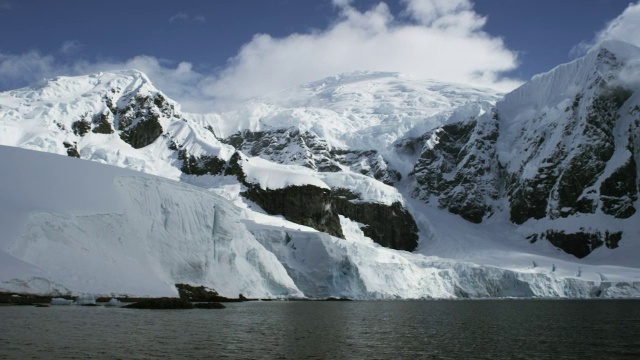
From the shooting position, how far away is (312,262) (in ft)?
306

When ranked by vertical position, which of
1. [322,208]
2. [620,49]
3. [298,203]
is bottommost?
[322,208]

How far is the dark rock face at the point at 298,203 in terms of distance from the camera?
437ft

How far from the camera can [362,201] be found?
534 feet

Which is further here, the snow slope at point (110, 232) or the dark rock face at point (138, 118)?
the dark rock face at point (138, 118)

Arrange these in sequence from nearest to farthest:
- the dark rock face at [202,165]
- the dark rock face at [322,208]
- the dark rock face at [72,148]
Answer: the dark rock face at [322,208] → the dark rock face at [72,148] → the dark rock face at [202,165]

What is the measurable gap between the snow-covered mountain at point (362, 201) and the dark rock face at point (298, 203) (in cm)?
31

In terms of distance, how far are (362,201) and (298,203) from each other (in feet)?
102

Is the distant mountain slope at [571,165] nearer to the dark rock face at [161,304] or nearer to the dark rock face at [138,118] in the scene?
the dark rock face at [138,118]

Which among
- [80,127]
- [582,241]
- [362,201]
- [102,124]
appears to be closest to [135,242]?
[80,127]

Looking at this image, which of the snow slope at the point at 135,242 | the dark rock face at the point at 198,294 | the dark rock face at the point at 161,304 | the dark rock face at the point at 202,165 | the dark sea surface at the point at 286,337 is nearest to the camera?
the dark sea surface at the point at 286,337

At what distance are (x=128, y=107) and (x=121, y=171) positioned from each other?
10192 centimetres

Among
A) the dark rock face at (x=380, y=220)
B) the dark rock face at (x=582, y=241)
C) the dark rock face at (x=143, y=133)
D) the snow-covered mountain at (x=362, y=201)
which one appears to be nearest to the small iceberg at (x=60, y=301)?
the snow-covered mountain at (x=362, y=201)

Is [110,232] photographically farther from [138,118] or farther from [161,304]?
[138,118]

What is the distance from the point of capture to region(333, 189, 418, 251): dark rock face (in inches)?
6299
